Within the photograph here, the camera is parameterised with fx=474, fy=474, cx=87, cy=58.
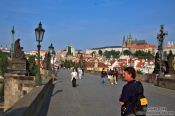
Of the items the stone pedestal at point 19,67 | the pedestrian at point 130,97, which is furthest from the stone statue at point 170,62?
the pedestrian at point 130,97

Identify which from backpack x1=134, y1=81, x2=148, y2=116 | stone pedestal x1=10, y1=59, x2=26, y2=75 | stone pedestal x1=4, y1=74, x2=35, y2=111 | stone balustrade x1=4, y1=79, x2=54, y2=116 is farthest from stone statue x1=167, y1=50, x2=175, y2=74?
backpack x1=134, y1=81, x2=148, y2=116

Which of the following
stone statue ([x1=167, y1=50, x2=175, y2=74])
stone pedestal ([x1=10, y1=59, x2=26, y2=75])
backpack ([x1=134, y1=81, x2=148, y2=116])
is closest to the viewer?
backpack ([x1=134, y1=81, x2=148, y2=116])

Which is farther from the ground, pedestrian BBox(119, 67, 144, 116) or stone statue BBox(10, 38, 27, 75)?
stone statue BBox(10, 38, 27, 75)

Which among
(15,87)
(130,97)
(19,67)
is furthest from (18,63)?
(130,97)

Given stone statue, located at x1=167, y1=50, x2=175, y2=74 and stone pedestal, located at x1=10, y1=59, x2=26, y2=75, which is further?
stone statue, located at x1=167, y1=50, x2=175, y2=74

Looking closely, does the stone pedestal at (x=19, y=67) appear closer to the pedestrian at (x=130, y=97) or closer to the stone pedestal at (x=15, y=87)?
the stone pedestal at (x=15, y=87)

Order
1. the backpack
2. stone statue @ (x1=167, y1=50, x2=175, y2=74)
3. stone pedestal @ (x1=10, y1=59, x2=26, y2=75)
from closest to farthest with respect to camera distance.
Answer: the backpack → stone pedestal @ (x1=10, y1=59, x2=26, y2=75) → stone statue @ (x1=167, y1=50, x2=175, y2=74)

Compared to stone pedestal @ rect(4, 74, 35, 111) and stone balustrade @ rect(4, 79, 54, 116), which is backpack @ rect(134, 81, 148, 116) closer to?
stone balustrade @ rect(4, 79, 54, 116)

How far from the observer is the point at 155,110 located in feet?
53.2

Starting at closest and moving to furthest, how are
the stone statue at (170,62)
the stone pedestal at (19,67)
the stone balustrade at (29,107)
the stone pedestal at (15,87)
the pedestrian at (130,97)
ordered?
1. the pedestrian at (130,97)
2. the stone balustrade at (29,107)
3. the stone pedestal at (15,87)
4. the stone pedestal at (19,67)
5. the stone statue at (170,62)

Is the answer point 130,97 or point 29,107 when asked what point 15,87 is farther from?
point 130,97

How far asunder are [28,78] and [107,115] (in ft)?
60.6

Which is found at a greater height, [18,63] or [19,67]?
[18,63]

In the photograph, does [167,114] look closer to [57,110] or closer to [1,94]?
[57,110]
